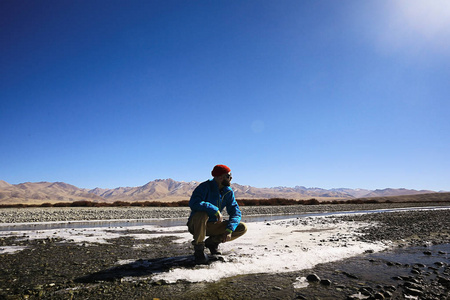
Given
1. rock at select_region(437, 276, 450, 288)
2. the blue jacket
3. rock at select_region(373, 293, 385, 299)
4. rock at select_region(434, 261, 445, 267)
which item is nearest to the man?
the blue jacket

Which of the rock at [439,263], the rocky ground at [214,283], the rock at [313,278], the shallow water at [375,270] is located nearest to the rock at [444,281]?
the rocky ground at [214,283]

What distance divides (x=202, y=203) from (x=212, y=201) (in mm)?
421

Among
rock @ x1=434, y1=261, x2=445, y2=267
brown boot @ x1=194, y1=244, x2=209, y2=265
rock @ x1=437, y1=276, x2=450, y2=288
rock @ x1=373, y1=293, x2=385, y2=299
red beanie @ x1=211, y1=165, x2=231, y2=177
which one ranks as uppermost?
red beanie @ x1=211, y1=165, x2=231, y2=177

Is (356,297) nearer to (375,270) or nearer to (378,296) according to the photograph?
(378,296)

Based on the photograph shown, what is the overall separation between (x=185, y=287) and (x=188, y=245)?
14.0 ft

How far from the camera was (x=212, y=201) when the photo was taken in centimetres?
547

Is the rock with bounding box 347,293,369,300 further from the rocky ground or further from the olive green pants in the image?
the olive green pants

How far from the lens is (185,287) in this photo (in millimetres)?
4023

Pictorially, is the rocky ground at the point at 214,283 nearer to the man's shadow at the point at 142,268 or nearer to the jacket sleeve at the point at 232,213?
the man's shadow at the point at 142,268

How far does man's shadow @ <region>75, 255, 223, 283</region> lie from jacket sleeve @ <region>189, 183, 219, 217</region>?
1.22 metres

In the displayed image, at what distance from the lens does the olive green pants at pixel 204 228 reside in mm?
5172

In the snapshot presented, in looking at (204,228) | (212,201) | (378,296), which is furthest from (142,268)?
(378,296)

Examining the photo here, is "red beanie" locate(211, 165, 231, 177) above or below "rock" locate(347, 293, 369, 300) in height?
above

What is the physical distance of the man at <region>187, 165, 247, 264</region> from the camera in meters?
5.17
